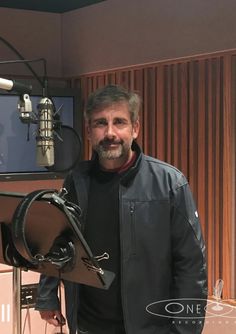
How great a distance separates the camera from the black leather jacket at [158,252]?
1.97 meters

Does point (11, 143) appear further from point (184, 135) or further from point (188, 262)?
point (188, 262)

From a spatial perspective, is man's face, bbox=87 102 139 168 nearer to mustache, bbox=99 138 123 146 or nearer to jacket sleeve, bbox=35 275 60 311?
mustache, bbox=99 138 123 146

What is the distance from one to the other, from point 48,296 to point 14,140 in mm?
1912

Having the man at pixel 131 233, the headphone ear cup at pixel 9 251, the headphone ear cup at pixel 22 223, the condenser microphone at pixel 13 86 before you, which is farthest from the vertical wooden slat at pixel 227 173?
the headphone ear cup at pixel 22 223

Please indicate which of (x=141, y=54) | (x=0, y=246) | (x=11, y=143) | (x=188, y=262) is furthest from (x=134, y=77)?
(x=0, y=246)

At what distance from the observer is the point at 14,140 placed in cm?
395

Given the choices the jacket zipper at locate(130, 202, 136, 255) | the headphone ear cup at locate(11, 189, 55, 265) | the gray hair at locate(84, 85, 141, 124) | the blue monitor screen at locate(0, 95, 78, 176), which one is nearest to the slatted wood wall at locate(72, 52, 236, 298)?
the blue monitor screen at locate(0, 95, 78, 176)

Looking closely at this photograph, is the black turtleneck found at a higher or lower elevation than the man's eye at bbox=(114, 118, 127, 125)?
lower

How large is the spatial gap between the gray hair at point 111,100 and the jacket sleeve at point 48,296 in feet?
2.12

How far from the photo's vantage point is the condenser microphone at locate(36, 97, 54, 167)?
2.33 m

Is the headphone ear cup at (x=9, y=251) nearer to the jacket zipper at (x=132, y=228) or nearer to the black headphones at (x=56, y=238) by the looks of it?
the black headphones at (x=56, y=238)

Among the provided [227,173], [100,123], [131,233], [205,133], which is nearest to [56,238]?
[131,233]

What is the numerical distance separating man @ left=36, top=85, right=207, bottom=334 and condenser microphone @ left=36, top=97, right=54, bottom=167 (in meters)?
0.27

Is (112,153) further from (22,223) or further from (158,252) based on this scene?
(22,223)
